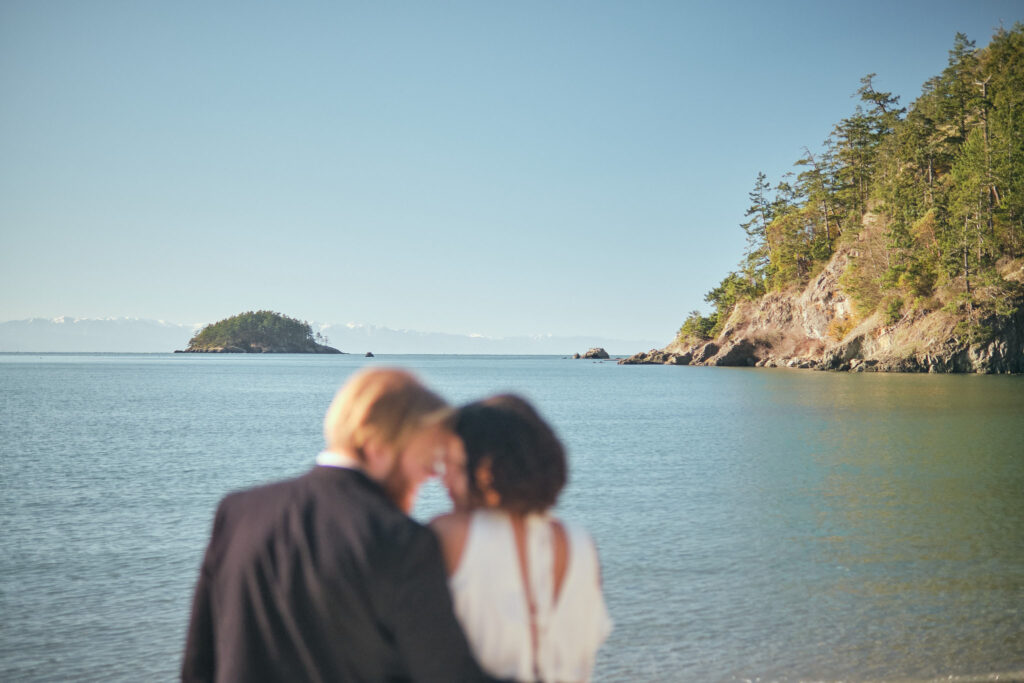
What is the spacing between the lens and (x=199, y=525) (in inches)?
540

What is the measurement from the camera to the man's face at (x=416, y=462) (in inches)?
89.6

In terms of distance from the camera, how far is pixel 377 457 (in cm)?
231

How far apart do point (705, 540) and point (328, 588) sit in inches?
419

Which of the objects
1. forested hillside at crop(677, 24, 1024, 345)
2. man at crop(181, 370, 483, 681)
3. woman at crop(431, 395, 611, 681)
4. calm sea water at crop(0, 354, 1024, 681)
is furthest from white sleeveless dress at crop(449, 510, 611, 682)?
forested hillside at crop(677, 24, 1024, 345)

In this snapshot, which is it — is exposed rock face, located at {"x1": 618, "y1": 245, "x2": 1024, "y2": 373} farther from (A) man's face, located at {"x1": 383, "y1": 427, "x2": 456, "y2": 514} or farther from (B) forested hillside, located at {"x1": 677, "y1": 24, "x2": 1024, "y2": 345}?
(A) man's face, located at {"x1": 383, "y1": 427, "x2": 456, "y2": 514}

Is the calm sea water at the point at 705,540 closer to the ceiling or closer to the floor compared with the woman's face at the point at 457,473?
closer to the floor

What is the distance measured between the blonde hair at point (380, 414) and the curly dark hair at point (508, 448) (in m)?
0.09

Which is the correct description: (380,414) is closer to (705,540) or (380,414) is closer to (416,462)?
(416,462)

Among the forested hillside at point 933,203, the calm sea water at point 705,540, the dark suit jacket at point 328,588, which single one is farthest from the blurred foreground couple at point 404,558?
the forested hillside at point 933,203

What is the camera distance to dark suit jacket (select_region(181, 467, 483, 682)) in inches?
84.4

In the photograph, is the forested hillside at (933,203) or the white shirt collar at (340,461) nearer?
the white shirt collar at (340,461)

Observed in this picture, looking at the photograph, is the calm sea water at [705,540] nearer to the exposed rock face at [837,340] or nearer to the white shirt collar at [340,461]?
the white shirt collar at [340,461]

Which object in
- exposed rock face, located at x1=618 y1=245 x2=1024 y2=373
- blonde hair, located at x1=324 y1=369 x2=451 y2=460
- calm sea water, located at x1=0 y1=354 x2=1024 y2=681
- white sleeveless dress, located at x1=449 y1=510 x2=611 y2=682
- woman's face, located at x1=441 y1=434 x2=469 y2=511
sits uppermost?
exposed rock face, located at x1=618 y1=245 x2=1024 y2=373

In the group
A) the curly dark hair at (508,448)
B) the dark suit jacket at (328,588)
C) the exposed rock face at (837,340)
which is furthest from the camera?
the exposed rock face at (837,340)
